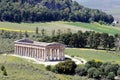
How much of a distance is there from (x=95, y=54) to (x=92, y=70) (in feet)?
79.1

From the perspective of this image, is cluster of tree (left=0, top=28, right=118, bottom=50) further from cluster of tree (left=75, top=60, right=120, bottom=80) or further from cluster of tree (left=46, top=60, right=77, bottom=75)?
cluster of tree (left=46, top=60, right=77, bottom=75)

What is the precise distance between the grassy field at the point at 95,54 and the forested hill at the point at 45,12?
A: 46.1 metres

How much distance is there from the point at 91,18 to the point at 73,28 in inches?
1315

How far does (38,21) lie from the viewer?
149125 mm

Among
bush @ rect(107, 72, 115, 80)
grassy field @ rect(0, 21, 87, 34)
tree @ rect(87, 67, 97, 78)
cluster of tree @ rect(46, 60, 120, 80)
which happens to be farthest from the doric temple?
grassy field @ rect(0, 21, 87, 34)

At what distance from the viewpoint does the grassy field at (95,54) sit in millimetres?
91269

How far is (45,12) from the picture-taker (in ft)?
504

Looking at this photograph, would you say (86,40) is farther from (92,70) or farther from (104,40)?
(92,70)

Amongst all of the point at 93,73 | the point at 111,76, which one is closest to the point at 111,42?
the point at 93,73

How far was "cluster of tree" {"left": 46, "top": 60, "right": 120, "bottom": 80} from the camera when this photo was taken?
71875 millimetres

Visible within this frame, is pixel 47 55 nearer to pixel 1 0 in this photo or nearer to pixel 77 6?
pixel 1 0

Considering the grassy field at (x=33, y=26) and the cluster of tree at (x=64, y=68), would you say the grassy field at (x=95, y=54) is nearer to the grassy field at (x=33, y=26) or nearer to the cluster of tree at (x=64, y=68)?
the cluster of tree at (x=64, y=68)

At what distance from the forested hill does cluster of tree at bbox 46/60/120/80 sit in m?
68.6

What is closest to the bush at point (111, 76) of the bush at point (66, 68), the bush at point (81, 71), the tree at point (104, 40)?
the bush at point (81, 71)
